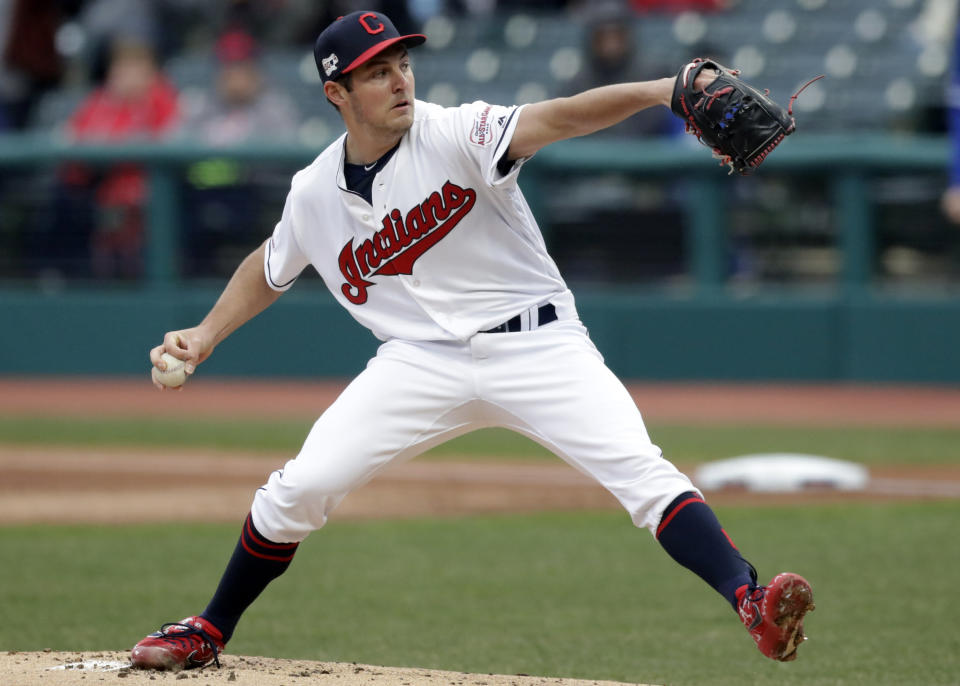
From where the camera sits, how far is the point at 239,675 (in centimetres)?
360

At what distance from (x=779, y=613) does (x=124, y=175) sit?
9954 mm

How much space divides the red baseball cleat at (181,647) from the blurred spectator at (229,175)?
8.22 meters

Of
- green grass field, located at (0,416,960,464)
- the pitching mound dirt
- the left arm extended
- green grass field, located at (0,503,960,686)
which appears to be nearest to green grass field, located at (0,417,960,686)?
green grass field, located at (0,503,960,686)

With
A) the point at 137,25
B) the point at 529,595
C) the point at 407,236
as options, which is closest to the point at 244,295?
the point at 407,236

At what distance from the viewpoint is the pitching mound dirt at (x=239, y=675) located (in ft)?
11.4

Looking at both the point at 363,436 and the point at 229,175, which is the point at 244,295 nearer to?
the point at 363,436

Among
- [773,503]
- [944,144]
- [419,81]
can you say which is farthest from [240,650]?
[419,81]

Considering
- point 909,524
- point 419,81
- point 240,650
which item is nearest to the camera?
point 240,650

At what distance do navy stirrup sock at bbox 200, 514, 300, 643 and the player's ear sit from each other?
1.12 m

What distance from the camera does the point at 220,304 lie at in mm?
3959

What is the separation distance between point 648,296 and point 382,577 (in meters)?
5.99

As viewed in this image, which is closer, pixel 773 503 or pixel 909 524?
pixel 909 524

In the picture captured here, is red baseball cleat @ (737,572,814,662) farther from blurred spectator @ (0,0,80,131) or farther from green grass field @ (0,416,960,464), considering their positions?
blurred spectator @ (0,0,80,131)

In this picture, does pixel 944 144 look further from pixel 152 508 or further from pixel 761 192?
pixel 152 508
